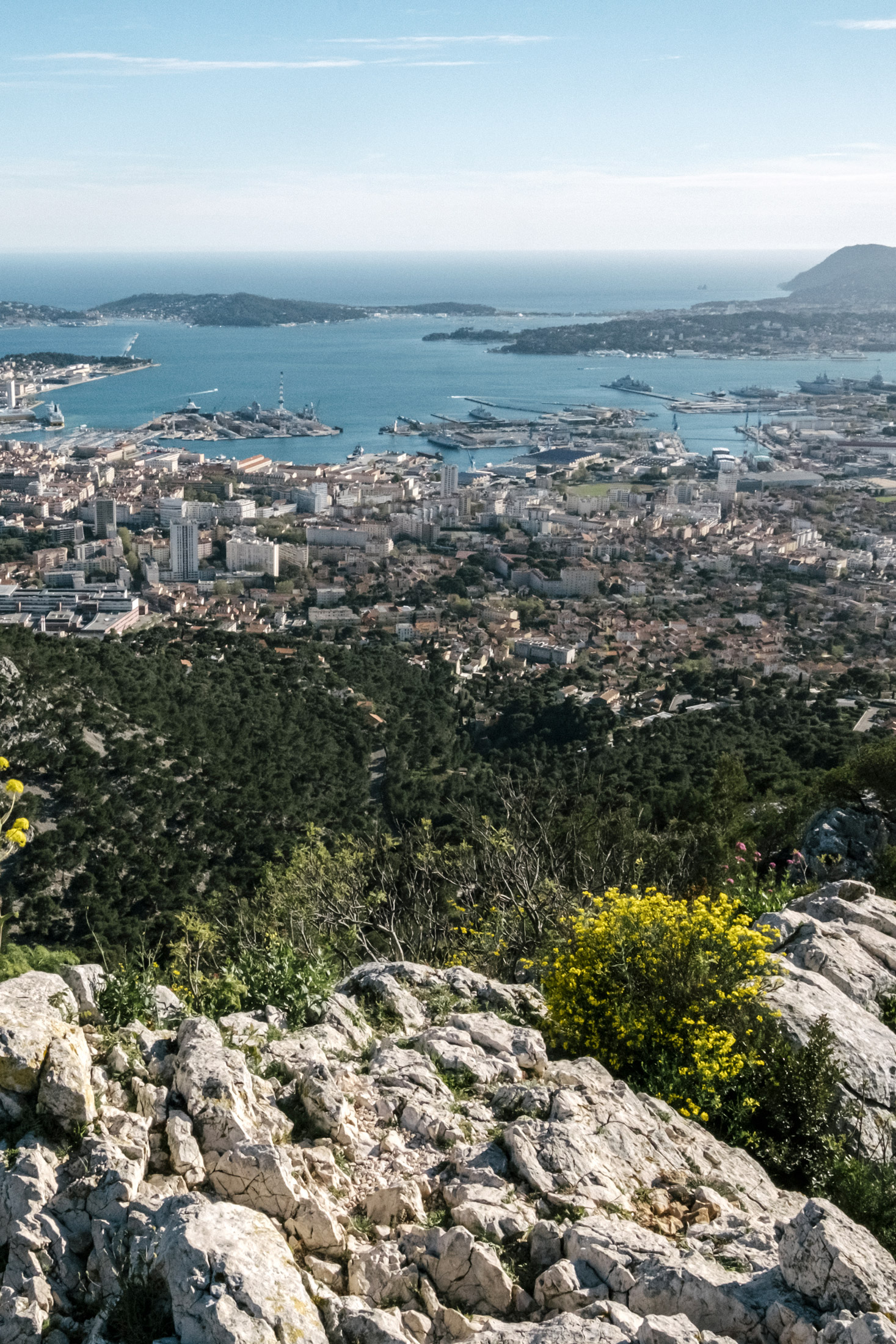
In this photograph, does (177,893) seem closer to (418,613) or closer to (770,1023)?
(770,1023)

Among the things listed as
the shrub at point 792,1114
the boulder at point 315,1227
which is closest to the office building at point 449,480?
the shrub at point 792,1114

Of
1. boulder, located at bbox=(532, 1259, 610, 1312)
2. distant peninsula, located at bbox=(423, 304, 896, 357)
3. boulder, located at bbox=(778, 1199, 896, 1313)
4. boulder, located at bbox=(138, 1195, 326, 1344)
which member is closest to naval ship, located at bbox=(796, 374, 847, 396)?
distant peninsula, located at bbox=(423, 304, 896, 357)

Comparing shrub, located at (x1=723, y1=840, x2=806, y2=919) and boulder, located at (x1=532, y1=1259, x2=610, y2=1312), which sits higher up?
boulder, located at (x1=532, y1=1259, x2=610, y2=1312)

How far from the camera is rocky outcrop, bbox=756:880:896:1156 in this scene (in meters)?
3.97

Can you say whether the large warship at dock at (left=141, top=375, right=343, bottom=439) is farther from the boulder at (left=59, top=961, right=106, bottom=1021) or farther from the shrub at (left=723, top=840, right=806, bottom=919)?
the boulder at (left=59, top=961, right=106, bottom=1021)

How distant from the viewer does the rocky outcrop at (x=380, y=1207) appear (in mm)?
2363

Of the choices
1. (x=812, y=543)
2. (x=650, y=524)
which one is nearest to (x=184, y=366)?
(x=650, y=524)

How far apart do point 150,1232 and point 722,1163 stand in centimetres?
169

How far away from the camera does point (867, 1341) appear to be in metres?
2.19

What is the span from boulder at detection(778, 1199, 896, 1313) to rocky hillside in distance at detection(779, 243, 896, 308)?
322 feet

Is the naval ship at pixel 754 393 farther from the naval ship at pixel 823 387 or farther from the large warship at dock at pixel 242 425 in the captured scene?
the large warship at dock at pixel 242 425

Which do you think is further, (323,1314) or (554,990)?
(554,990)

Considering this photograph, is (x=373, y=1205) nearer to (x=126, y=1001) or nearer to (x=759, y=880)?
(x=126, y=1001)

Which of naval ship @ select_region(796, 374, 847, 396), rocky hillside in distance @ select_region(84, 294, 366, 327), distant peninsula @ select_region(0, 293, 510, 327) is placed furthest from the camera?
rocky hillside in distance @ select_region(84, 294, 366, 327)
